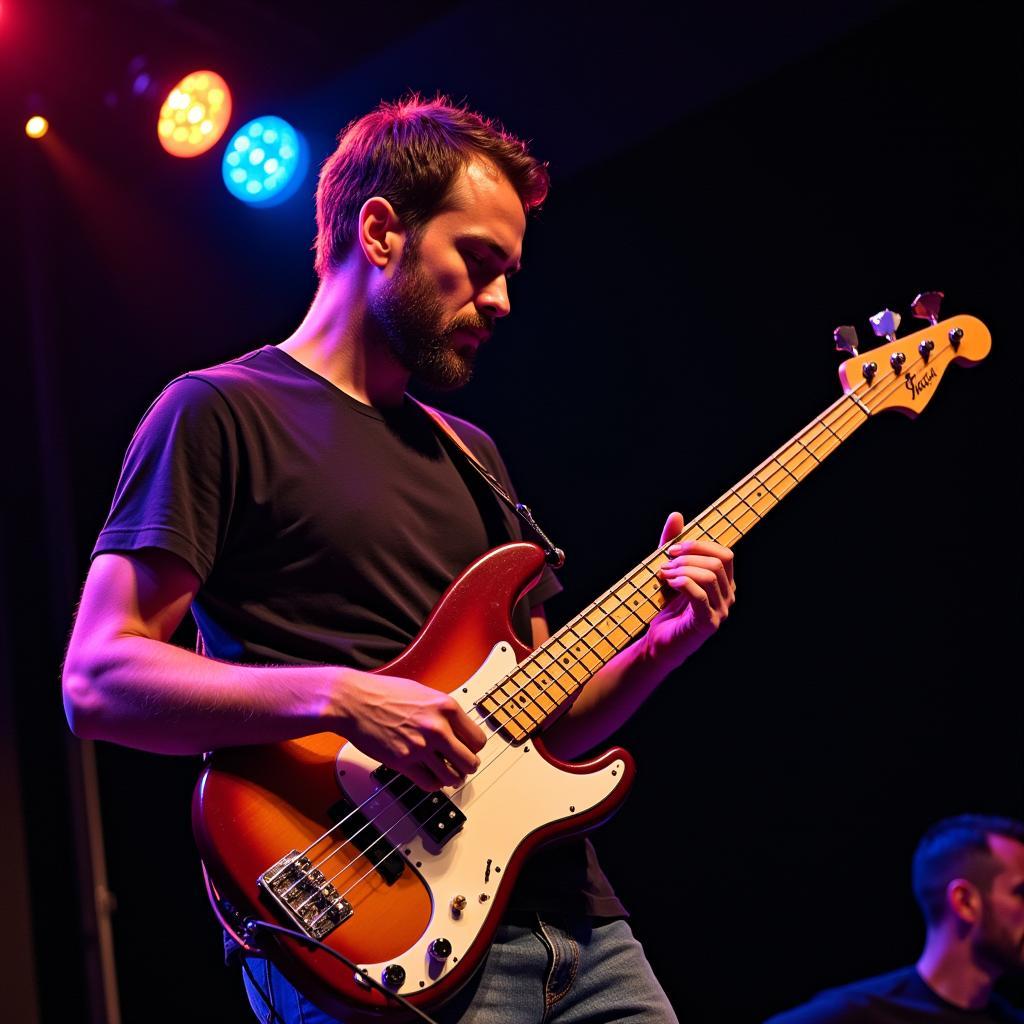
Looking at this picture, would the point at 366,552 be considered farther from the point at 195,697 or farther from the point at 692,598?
the point at 692,598

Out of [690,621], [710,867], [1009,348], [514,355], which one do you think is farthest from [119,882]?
[1009,348]

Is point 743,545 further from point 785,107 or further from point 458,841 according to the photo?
point 458,841

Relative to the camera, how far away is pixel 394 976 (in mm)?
1626

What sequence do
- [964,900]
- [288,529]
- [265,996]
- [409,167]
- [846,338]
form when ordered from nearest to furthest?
1. [265,996]
2. [288,529]
3. [409,167]
4. [846,338]
5. [964,900]

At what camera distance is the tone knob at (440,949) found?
1.66 m

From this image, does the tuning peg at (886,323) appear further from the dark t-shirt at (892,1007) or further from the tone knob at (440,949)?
the dark t-shirt at (892,1007)

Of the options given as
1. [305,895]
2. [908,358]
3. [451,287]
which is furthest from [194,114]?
[305,895]

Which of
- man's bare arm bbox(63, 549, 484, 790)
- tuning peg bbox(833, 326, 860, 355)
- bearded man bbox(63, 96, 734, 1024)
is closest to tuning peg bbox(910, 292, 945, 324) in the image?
tuning peg bbox(833, 326, 860, 355)

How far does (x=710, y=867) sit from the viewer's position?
414cm

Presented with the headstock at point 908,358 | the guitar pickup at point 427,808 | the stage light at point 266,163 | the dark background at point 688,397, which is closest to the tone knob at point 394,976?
the guitar pickup at point 427,808

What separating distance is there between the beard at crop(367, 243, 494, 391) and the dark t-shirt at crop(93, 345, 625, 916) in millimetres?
221

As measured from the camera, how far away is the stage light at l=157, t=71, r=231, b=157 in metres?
4.08

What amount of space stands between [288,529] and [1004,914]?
327 centimetres

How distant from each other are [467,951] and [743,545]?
271 cm
